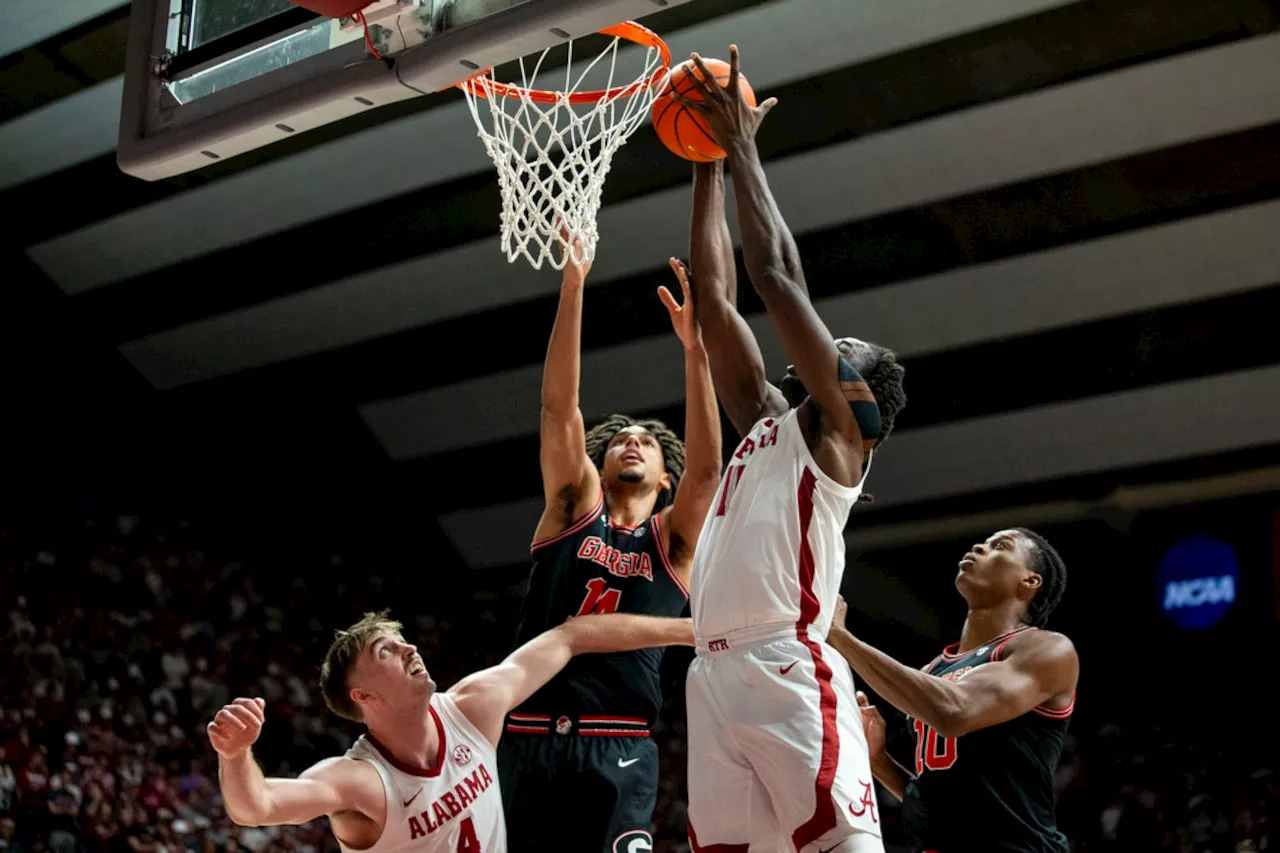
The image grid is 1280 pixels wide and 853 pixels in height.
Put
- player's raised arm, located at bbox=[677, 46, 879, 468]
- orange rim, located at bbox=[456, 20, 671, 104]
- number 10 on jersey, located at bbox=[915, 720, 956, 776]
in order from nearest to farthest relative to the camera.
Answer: player's raised arm, located at bbox=[677, 46, 879, 468] < number 10 on jersey, located at bbox=[915, 720, 956, 776] < orange rim, located at bbox=[456, 20, 671, 104]

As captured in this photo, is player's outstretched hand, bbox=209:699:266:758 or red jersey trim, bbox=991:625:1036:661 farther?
red jersey trim, bbox=991:625:1036:661

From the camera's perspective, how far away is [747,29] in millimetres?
9922

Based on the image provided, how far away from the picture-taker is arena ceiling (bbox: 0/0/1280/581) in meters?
9.73

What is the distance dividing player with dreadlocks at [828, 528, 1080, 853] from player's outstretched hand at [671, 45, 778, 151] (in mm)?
1327

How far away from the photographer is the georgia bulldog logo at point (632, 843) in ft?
15.1

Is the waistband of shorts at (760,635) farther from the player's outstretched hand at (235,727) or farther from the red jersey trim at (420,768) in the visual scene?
the player's outstretched hand at (235,727)

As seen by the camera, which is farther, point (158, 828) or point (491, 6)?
point (158, 828)

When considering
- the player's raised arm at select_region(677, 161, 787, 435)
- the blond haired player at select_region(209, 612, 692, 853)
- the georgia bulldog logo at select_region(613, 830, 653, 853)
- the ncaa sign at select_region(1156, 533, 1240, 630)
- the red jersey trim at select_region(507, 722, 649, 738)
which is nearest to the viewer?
the blond haired player at select_region(209, 612, 692, 853)

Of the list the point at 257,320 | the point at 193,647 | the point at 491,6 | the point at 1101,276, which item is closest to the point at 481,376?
the point at 257,320

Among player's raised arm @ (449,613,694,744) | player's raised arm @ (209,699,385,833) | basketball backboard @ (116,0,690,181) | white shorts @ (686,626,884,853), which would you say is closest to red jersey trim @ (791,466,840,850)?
white shorts @ (686,626,884,853)

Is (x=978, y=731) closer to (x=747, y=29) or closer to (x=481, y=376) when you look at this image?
(x=747, y=29)

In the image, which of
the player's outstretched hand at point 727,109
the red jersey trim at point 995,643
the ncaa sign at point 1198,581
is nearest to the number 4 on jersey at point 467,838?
the red jersey trim at point 995,643

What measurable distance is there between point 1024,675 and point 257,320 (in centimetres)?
1040

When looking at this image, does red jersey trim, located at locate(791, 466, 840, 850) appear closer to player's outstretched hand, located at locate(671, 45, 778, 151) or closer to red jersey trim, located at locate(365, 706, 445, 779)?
player's outstretched hand, located at locate(671, 45, 778, 151)
